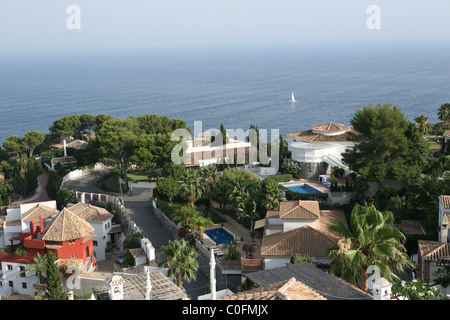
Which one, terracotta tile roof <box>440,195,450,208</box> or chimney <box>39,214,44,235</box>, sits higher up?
terracotta tile roof <box>440,195,450,208</box>

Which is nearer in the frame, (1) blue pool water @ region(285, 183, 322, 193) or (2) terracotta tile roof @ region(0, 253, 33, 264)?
(2) terracotta tile roof @ region(0, 253, 33, 264)

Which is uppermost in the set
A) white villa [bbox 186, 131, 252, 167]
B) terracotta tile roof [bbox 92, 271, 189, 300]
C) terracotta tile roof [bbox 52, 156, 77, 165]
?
white villa [bbox 186, 131, 252, 167]

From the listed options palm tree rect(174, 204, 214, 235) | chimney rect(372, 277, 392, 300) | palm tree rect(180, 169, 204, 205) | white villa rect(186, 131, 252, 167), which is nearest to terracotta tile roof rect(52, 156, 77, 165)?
white villa rect(186, 131, 252, 167)

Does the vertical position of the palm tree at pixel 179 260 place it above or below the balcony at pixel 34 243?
above

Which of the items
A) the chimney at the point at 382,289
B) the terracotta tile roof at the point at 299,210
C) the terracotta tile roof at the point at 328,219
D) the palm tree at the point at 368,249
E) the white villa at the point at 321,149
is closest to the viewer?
the chimney at the point at 382,289

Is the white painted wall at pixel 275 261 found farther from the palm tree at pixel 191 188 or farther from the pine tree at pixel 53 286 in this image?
the palm tree at pixel 191 188

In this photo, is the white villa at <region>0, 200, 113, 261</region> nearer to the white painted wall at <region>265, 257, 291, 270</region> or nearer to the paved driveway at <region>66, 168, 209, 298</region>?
the paved driveway at <region>66, 168, 209, 298</region>

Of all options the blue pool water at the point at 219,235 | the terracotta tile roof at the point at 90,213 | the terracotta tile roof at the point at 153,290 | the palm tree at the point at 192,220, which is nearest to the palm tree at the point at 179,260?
the terracotta tile roof at the point at 153,290

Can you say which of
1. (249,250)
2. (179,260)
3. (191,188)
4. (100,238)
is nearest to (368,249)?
(179,260)
